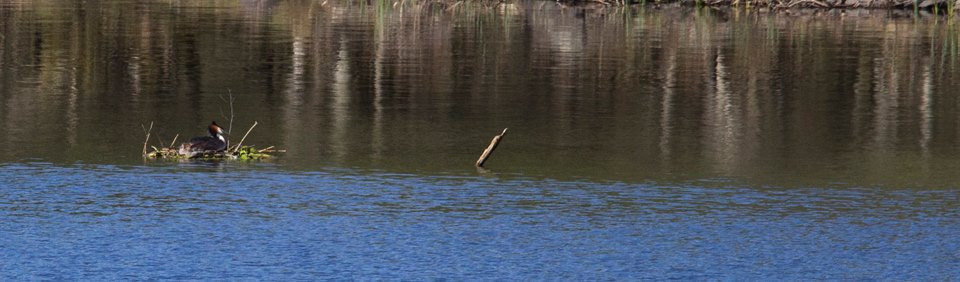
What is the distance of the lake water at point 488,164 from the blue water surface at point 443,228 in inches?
1.5

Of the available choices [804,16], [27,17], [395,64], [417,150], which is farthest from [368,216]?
[804,16]

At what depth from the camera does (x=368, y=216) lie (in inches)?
528

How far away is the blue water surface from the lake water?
38 mm

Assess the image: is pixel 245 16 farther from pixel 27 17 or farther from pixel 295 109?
pixel 295 109

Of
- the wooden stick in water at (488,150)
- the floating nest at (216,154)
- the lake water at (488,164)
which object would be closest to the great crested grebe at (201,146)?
the floating nest at (216,154)

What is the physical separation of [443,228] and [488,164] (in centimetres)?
377

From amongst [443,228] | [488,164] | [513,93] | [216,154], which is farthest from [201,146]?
[513,93]

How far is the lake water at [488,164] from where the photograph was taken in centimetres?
1183

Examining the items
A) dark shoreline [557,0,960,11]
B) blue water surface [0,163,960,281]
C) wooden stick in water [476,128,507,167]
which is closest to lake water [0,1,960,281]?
blue water surface [0,163,960,281]

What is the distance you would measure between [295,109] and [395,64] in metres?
8.60

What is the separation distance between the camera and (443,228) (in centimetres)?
1288

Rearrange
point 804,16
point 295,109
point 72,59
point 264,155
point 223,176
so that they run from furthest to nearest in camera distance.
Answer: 1. point 804,16
2. point 72,59
3. point 295,109
4. point 264,155
5. point 223,176

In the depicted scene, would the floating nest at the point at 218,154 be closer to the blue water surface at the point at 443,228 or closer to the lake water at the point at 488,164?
the lake water at the point at 488,164

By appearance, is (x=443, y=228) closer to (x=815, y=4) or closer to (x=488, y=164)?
(x=488, y=164)
